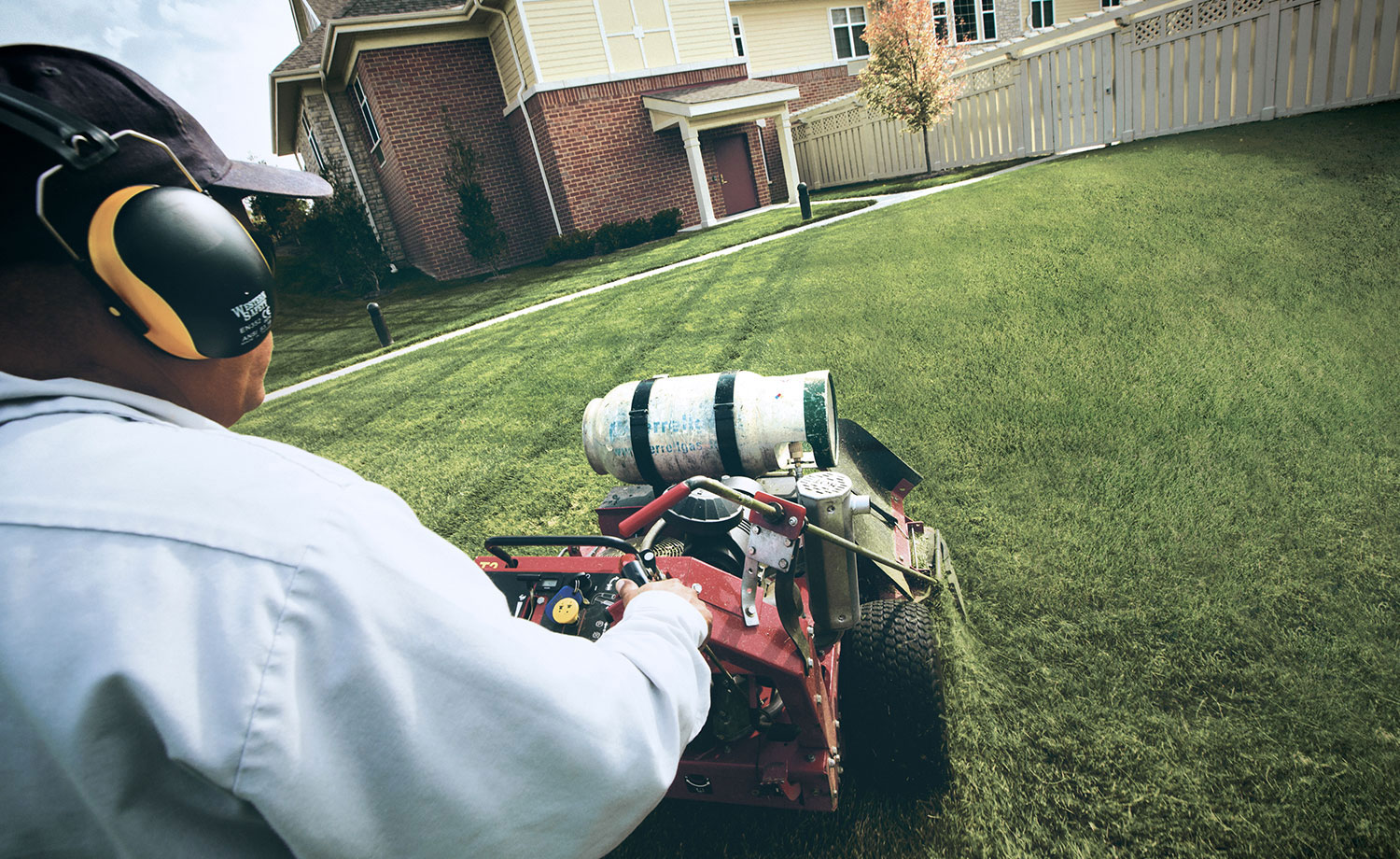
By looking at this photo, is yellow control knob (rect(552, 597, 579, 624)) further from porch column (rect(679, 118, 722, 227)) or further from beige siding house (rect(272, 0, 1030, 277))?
porch column (rect(679, 118, 722, 227))

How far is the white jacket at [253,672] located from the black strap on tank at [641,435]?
5.38 ft

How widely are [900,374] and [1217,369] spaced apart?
2.01 metres

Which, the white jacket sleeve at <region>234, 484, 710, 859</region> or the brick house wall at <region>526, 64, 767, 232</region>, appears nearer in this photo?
the white jacket sleeve at <region>234, 484, 710, 859</region>

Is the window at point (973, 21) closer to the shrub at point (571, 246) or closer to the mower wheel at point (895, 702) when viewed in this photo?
the shrub at point (571, 246)

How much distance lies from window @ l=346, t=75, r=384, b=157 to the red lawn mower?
1849 centimetres

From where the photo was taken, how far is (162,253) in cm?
100

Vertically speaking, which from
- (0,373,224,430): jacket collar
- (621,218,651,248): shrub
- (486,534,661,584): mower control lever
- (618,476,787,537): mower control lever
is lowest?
(621,218,651,248): shrub

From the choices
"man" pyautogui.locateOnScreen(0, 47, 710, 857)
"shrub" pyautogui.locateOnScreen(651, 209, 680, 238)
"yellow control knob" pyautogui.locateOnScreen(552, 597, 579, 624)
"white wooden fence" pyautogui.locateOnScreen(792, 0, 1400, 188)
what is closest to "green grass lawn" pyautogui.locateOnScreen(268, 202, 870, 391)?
"shrub" pyautogui.locateOnScreen(651, 209, 680, 238)

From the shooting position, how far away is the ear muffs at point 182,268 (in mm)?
967

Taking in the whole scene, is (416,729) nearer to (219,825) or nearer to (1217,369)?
(219,825)

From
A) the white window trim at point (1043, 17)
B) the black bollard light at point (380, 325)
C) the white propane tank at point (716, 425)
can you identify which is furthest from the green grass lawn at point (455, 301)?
the white window trim at point (1043, 17)

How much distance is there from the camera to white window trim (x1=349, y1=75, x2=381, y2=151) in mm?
17328

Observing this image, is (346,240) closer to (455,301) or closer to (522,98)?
(455,301)

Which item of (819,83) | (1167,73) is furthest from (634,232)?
(819,83)
